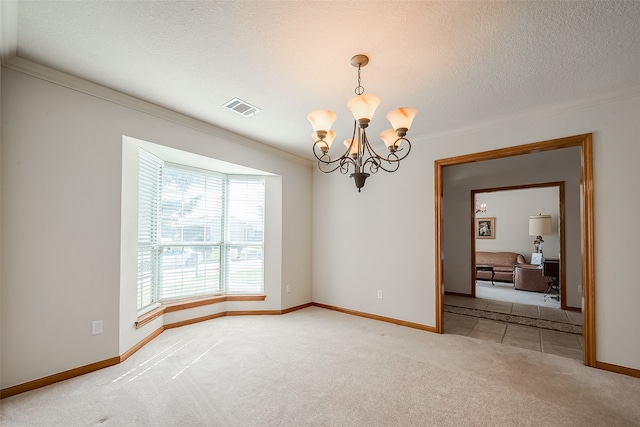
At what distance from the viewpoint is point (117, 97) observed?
2.62m

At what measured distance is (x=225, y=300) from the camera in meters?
4.17

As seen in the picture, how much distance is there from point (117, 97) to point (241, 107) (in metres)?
1.12

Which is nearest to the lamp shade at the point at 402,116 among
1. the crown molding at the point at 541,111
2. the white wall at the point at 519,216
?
the crown molding at the point at 541,111

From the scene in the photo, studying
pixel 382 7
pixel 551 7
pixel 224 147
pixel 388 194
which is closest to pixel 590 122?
pixel 551 7

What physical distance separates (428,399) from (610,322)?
6.49ft

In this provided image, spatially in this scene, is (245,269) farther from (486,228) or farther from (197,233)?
(486,228)

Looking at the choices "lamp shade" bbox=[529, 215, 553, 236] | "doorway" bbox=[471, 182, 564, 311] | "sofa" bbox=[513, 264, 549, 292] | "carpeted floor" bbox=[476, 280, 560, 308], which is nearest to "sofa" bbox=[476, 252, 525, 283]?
"doorway" bbox=[471, 182, 564, 311]

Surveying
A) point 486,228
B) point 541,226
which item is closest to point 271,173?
point 541,226

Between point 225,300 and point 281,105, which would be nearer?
point 281,105

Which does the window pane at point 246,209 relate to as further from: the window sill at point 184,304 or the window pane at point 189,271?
the window sill at point 184,304

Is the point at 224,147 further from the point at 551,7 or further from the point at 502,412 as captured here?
the point at 502,412

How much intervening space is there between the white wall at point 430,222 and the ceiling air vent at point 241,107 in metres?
1.91

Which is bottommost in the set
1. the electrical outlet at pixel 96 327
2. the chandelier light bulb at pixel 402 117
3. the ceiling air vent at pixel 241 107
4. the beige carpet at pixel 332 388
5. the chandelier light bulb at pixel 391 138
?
the beige carpet at pixel 332 388

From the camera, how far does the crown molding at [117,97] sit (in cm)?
216
